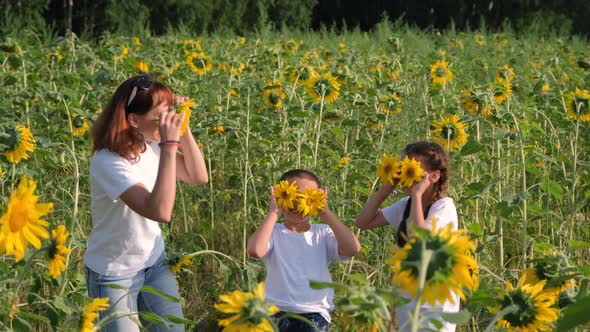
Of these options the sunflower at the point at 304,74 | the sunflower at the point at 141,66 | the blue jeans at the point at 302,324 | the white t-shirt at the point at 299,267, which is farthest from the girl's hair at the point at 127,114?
the sunflower at the point at 141,66

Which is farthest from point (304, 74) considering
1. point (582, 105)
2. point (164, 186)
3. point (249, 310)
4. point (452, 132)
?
point (249, 310)

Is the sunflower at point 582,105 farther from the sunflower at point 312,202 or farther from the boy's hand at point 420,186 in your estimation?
the sunflower at point 312,202

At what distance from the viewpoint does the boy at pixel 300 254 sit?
198 centimetres

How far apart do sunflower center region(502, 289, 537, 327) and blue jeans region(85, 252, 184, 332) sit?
0.75 meters

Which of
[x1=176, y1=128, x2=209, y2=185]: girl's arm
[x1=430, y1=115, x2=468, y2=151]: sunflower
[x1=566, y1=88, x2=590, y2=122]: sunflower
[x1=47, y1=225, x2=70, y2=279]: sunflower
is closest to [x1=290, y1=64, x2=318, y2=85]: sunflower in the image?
[x1=430, y1=115, x2=468, y2=151]: sunflower

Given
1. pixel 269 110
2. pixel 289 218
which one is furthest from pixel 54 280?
pixel 269 110

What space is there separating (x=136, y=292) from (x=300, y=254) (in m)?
0.35

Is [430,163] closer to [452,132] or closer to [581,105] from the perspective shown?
[452,132]

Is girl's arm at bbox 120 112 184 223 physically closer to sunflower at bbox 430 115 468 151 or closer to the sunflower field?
the sunflower field

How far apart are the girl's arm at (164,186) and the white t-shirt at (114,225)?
0.22 feet

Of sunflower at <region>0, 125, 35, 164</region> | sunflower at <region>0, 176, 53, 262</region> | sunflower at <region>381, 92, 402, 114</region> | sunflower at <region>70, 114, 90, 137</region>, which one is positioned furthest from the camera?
sunflower at <region>381, 92, 402, 114</region>

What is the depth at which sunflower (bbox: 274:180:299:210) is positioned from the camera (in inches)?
74.9

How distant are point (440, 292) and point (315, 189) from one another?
3.08 feet

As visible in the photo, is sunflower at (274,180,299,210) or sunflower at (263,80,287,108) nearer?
sunflower at (274,180,299,210)
